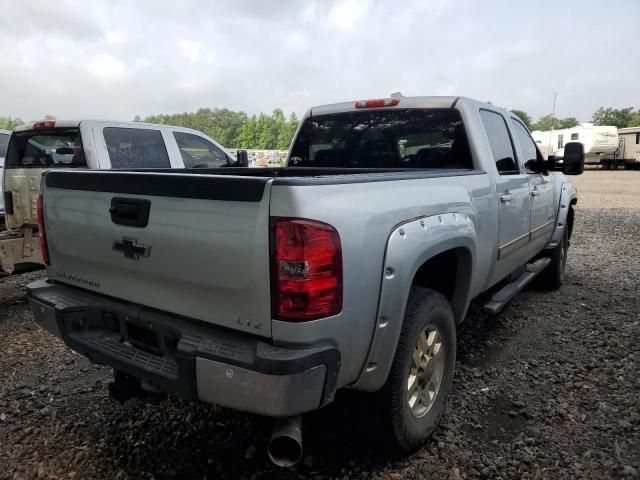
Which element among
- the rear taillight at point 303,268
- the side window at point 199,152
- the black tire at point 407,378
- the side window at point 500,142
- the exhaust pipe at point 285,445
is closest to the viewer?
the rear taillight at point 303,268

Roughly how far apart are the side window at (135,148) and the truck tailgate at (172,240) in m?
3.16

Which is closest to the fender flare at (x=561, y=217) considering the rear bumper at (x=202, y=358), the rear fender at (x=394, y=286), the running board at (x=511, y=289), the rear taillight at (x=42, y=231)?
the running board at (x=511, y=289)

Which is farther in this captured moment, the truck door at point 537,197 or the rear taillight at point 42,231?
the truck door at point 537,197

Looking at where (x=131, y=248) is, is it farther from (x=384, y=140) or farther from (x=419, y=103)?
(x=419, y=103)

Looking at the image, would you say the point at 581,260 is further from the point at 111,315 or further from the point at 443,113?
the point at 111,315

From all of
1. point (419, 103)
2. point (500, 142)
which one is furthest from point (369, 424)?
point (500, 142)

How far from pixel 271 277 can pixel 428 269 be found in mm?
1358

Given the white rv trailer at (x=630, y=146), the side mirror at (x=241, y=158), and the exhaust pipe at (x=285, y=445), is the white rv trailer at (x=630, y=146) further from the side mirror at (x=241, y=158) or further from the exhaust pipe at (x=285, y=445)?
the exhaust pipe at (x=285, y=445)

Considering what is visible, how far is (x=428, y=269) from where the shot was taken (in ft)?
9.29

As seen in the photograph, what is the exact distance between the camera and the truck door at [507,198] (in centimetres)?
338

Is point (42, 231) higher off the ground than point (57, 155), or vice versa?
point (57, 155)

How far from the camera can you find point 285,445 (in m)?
1.98

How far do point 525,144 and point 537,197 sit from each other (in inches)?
22.7

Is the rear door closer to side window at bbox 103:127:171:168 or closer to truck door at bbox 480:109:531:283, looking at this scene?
side window at bbox 103:127:171:168
